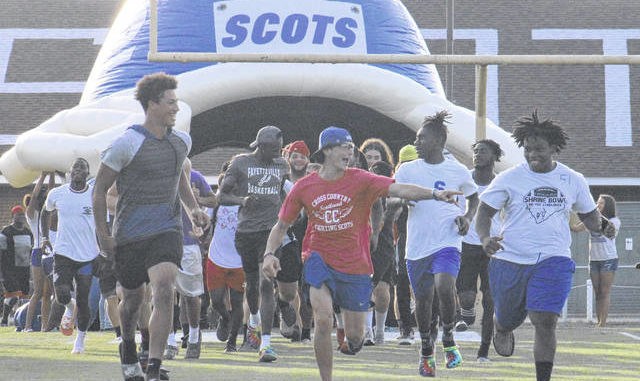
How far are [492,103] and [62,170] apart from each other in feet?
51.6

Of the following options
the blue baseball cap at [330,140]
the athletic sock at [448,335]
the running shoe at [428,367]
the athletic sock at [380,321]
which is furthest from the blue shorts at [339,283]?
the athletic sock at [380,321]

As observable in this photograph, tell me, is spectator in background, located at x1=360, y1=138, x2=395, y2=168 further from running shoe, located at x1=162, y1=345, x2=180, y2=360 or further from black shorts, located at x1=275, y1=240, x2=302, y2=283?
running shoe, located at x1=162, y1=345, x2=180, y2=360

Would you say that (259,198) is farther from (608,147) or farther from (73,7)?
(73,7)

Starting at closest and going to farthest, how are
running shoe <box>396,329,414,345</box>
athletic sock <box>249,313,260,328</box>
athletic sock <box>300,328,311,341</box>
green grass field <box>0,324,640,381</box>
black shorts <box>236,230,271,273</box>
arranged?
green grass field <box>0,324,640,381</box>
black shorts <box>236,230,271,273</box>
athletic sock <box>249,313,260,328</box>
running shoe <box>396,329,414,345</box>
athletic sock <box>300,328,311,341</box>

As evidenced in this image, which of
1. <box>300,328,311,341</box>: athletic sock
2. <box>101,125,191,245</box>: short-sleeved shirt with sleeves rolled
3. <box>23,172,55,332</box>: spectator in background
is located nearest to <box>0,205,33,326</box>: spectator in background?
<box>23,172,55,332</box>: spectator in background

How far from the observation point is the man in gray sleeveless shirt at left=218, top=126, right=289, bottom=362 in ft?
34.9

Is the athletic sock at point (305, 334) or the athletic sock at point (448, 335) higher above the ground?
the athletic sock at point (448, 335)

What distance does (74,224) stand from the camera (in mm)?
11953

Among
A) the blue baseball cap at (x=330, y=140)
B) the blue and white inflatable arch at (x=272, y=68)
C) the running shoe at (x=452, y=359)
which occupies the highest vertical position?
the blue and white inflatable arch at (x=272, y=68)

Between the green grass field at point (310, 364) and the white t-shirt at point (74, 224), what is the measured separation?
1.00 meters

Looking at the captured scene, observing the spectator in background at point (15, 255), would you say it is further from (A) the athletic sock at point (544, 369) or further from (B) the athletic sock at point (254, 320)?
(A) the athletic sock at point (544, 369)

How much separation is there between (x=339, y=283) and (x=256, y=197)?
3325 mm

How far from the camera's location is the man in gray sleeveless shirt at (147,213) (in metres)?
7.16

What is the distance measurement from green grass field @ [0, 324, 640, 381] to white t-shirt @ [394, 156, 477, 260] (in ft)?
3.19
